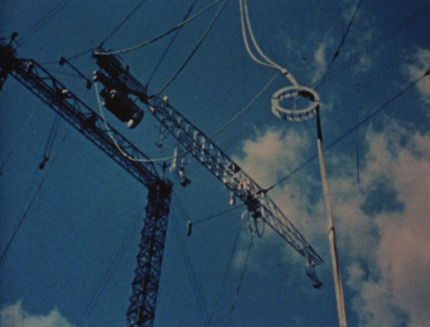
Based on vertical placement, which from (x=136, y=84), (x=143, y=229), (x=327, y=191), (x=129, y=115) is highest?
(x=136, y=84)

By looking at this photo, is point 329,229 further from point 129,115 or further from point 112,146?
point 112,146

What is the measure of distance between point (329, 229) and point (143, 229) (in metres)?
16.6

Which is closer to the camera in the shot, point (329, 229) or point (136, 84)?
point (329, 229)

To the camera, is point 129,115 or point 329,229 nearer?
point 329,229

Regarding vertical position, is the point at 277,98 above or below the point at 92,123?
below

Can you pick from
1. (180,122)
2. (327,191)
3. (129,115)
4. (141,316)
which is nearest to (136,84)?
(129,115)

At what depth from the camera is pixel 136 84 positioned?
18.9 metres

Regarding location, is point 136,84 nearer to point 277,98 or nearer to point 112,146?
point 112,146

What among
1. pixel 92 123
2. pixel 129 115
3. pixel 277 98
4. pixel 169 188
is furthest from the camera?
pixel 169 188

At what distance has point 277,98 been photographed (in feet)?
32.0

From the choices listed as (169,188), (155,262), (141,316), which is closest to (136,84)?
(169,188)


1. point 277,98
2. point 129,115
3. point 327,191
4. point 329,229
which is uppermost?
point 129,115

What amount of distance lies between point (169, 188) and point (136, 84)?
7.50 metres

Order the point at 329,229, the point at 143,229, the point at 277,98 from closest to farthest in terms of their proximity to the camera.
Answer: the point at 329,229 < the point at 277,98 < the point at 143,229
